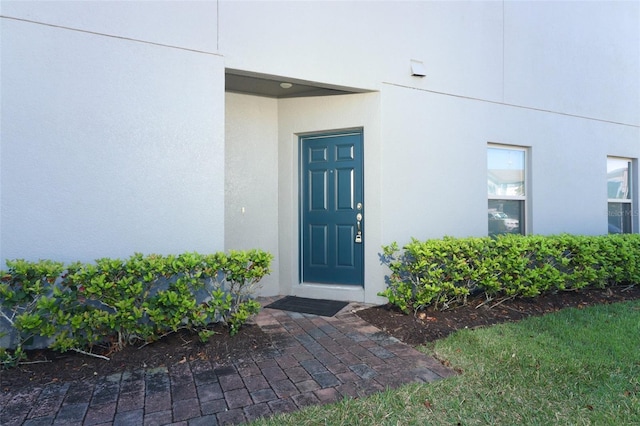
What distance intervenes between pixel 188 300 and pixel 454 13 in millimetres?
5214

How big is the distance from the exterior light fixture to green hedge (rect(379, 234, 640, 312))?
2.25m

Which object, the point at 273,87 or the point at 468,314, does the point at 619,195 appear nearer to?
the point at 468,314

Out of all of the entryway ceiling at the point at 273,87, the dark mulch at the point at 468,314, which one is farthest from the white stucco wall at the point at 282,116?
the dark mulch at the point at 468,314

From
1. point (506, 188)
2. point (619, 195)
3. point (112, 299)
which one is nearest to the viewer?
point (112, 299)

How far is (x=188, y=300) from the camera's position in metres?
3.62

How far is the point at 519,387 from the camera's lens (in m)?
2.89

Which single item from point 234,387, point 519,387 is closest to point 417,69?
point 519,387

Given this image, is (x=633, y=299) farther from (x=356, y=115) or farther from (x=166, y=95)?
(x=166, y=95)

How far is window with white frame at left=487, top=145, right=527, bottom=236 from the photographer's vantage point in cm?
610

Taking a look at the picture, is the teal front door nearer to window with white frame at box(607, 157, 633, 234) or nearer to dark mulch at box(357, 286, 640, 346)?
dark mulch at box(357, 286, 640, 346)

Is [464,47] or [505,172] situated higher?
[464,47]

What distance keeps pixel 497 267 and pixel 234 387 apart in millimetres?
3455

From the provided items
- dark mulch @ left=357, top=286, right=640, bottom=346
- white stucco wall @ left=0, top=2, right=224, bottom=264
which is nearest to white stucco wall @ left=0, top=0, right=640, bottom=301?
white stucco wall @ left=0, top=2, right=224, bottom=264

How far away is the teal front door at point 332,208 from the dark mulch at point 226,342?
0.85m
